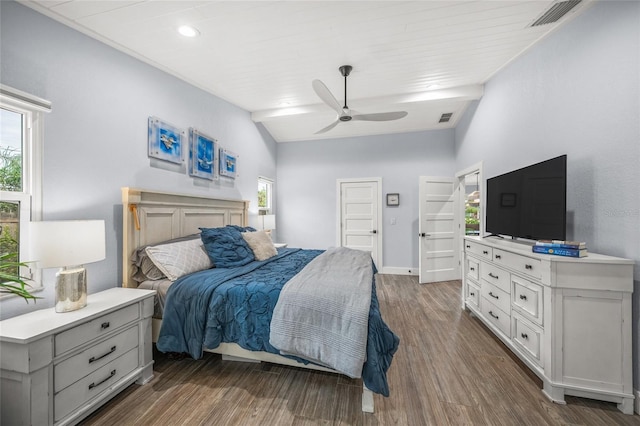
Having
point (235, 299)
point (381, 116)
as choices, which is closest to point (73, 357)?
point (235, 299)

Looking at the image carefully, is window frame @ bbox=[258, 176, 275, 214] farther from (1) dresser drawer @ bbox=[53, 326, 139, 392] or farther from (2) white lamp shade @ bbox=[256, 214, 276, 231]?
(1) dresser drawer @ bbox=[53, 326, 139, 392]

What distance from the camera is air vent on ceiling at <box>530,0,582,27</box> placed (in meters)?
2.00

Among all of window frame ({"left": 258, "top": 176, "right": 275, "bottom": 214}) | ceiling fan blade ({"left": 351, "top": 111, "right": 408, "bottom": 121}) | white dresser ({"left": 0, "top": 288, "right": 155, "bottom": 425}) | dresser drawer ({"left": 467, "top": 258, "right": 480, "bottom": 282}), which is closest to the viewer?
white dresser ({"left": 0, "top": 288, "right": 155, "bottom": 425})

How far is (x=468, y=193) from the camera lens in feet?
25.2

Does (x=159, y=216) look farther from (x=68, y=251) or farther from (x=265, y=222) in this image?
(x=265, y=222)

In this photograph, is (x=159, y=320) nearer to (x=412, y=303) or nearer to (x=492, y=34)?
(x=412, y=303)

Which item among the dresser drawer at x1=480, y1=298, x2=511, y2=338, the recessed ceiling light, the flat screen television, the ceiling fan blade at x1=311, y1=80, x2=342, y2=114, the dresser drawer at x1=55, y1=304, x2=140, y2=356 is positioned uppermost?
the recessed ceiling light

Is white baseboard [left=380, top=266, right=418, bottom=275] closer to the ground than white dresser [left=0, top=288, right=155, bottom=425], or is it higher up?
closer to the ground

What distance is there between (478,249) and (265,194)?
4014 millimetres

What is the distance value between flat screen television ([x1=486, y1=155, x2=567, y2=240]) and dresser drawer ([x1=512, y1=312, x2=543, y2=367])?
0.72 m

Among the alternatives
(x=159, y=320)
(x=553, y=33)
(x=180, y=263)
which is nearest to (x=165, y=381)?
(x=159, y=320)

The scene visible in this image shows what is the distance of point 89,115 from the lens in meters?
2.12

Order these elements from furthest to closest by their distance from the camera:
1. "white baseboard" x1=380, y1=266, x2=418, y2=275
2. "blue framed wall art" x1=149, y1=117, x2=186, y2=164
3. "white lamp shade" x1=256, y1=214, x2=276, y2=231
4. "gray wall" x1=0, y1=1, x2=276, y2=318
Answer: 1. "white baseboard" x1=380, y1=266, x2=418, y2=275
2. "white lamp shade" x1=256, y1=214, x2=276, y2=231
3. "blue framed wall art" x1=149, y1=117, x2=186, y2=164
4. "gray wall" x1=0, y1=1, x2=276, y2=318

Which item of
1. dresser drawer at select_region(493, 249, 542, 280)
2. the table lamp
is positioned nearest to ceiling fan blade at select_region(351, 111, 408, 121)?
dresser drawer at select_region(493, 249, 542, 280)
